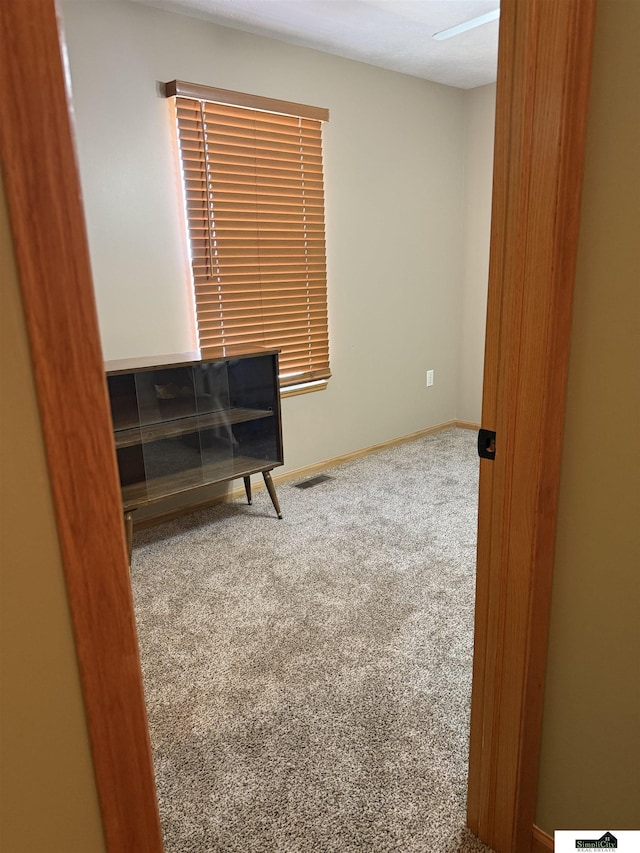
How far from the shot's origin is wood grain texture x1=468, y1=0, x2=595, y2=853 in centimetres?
94

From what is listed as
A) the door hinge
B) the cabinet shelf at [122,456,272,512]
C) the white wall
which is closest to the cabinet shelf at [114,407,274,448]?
the cabinet shelf at [122,456,272,512]

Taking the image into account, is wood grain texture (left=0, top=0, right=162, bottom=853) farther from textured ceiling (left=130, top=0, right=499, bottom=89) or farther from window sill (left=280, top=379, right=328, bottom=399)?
window sill (left=280, top=379, right=328, bottom=399)

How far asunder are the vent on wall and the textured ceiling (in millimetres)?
2530

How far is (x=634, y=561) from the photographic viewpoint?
102 cm

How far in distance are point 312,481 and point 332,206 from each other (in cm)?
175

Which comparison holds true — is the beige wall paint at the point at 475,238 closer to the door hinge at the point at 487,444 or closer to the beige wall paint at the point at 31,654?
the door hinge at the point at 487,444

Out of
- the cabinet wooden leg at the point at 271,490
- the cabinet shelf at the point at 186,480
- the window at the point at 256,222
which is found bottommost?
the cabinet wooden leg at the point at 271,490

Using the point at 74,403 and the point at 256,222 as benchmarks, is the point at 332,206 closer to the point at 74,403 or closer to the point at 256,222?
the point at 256,222

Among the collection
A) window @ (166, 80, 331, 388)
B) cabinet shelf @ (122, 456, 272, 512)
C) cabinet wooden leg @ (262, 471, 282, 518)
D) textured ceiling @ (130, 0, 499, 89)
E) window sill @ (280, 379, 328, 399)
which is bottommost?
cabinet wooden leg @ (262, 471, 282, 518)

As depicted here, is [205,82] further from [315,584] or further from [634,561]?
[634,561]

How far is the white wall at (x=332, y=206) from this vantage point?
2715mm

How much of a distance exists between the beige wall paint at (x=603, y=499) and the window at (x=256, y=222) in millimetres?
2379

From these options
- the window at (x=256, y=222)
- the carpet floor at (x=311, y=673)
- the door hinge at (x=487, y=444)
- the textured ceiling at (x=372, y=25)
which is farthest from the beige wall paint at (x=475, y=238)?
the door hinge at (x=487, y=444)

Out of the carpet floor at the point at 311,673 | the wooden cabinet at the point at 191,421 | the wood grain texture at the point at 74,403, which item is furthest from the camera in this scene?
the wooden cabinet at the point at 191,421
